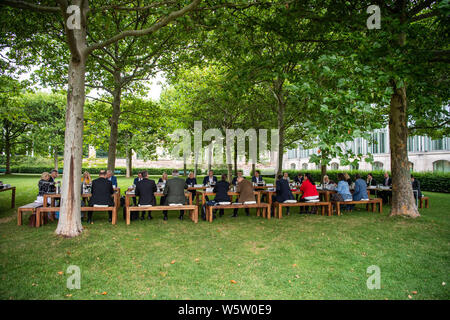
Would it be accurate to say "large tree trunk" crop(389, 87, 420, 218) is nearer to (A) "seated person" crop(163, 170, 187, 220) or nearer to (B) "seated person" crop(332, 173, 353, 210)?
(B) "seated person" crop(332, 173, 353, 210)

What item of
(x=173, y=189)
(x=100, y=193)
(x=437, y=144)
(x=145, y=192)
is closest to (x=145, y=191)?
(x=145, y=192)

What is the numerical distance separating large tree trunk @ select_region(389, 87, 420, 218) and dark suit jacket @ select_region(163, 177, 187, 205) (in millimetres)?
7019

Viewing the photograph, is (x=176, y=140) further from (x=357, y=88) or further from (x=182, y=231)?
(x=357, y=88)

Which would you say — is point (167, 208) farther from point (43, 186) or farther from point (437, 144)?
point (437, 144)

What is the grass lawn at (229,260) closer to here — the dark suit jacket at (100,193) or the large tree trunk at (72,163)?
the large tree trunk at (72,163)

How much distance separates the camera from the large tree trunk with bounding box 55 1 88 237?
649 centimetres

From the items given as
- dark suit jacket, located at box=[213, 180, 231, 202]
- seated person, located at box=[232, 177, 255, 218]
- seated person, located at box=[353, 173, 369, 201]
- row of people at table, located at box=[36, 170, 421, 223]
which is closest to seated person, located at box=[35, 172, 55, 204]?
row of people at table, located at box=[36, 170, 421, 223]

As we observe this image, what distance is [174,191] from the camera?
8.94 metres

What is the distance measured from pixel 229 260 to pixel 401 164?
6.83 metres

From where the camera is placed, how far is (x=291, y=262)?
5.20 metres

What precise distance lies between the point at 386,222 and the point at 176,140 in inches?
926

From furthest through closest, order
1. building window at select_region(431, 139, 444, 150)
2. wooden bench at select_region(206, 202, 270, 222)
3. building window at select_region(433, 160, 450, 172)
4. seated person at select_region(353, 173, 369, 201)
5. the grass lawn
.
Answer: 1. building window at select_region(431, 139, 444, 150)
2. building window at select_region(433, 160, 450, 172)
3. seated person at select_region(353, 173, 369, 201)
4. wooden bench at select_region(206, 202, 270, 222)
5. the grass lawn

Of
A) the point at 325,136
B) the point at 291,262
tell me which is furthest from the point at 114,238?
the point at 325,136

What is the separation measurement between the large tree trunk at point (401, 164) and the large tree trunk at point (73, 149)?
9308 millimetres
